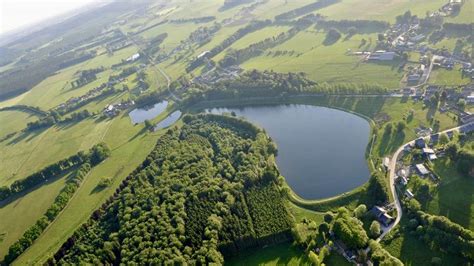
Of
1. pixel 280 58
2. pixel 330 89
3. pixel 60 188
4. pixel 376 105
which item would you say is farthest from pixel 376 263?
pixel 280 58

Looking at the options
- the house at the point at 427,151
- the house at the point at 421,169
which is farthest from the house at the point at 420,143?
the house at the point at 421,169

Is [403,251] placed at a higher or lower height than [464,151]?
lower

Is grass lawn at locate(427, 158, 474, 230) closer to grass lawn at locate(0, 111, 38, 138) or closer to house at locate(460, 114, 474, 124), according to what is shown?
house at locate(460, 114, 474, 124)

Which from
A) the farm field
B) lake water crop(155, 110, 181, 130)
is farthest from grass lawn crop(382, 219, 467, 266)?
lake water crop(155, 110, 181, 130)

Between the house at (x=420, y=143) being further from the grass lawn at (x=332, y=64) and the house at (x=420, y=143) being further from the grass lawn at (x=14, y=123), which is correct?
the grass lawn at (x=14, y=123)

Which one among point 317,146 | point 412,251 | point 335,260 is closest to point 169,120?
point 317,146

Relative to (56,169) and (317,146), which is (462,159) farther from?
(56,169)

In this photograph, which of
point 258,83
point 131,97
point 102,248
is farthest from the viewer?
point 131,97

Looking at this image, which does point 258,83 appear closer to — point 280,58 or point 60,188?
point 280,58
